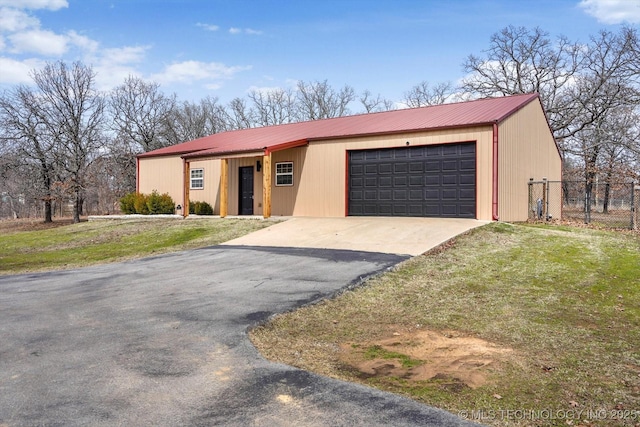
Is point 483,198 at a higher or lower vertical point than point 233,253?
higher

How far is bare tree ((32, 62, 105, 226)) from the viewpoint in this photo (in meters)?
31.5

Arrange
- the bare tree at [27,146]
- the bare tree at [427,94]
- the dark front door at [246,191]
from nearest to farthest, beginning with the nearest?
the dark front door at [246,191] → the bare tree at [27,146] → the bare tree at [427,94]

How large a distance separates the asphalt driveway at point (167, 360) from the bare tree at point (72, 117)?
25.9m

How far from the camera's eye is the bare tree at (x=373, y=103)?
164ft

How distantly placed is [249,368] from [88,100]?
1379 inches

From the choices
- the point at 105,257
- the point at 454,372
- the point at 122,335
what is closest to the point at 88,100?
the point at 105,257

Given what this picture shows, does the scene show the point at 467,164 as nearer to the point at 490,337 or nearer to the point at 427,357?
the point at 490,337

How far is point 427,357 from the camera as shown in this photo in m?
4.64

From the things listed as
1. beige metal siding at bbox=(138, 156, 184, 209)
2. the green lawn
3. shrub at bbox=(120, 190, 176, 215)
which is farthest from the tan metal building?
the green lawn

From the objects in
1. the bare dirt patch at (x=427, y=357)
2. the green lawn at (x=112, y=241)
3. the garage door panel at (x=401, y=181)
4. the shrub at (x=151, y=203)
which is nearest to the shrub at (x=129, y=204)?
the shrub at (x=151, y=203)

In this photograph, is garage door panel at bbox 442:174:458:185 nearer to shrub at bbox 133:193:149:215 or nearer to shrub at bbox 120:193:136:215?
shrub at bbox 133:193:149:215

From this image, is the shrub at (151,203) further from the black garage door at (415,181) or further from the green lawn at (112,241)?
the black garage door at (415,181)

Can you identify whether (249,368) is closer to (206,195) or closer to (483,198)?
(483,198)

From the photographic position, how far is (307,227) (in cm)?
1522
